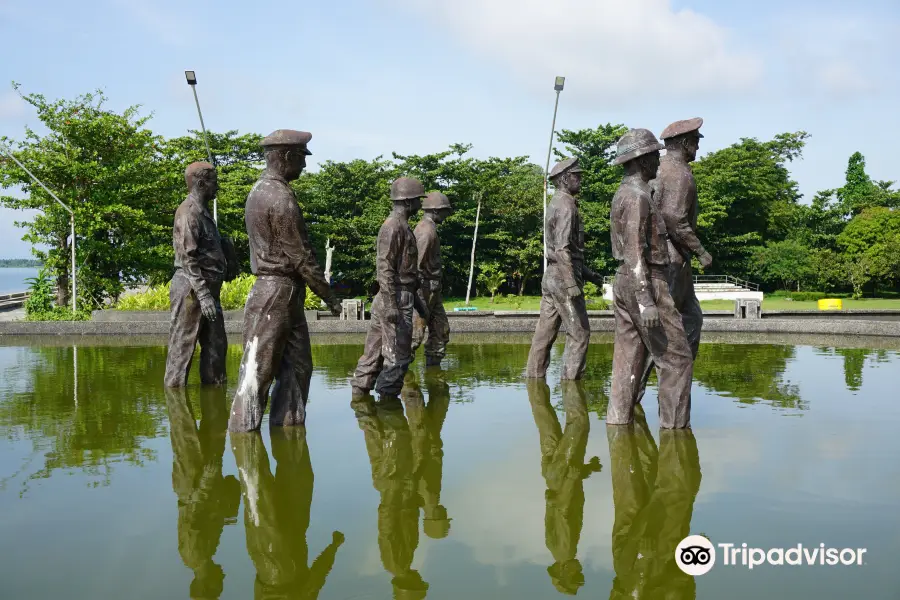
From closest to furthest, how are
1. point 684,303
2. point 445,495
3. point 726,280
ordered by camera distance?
point 445,495 < point 684,303 < point 726,280

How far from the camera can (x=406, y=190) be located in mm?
8789

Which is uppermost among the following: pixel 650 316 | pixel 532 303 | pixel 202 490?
pixel 650 316

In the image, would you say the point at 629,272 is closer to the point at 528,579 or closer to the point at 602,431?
the point at 602,431

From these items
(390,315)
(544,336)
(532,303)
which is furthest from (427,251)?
(532,303)

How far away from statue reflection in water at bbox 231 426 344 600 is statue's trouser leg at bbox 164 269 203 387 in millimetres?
2964

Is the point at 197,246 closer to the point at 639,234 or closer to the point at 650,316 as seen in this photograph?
the point at 639,234

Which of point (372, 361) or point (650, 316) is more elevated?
point (650, 316)

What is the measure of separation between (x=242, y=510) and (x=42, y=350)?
37.8 ft

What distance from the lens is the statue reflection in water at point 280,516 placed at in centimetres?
380

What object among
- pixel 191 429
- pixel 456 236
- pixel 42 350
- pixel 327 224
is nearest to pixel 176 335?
pixel 191 429

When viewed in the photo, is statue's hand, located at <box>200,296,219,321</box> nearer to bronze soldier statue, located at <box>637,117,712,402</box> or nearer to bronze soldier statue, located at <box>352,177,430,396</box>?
bronze soldier statue, located at <box>352,177,430,396</box>

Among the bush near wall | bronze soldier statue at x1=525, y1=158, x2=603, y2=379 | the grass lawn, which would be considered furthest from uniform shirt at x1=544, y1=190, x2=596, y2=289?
the grass lawn

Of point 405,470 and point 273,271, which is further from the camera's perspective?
point 273,271

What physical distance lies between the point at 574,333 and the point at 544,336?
0.51 metres
